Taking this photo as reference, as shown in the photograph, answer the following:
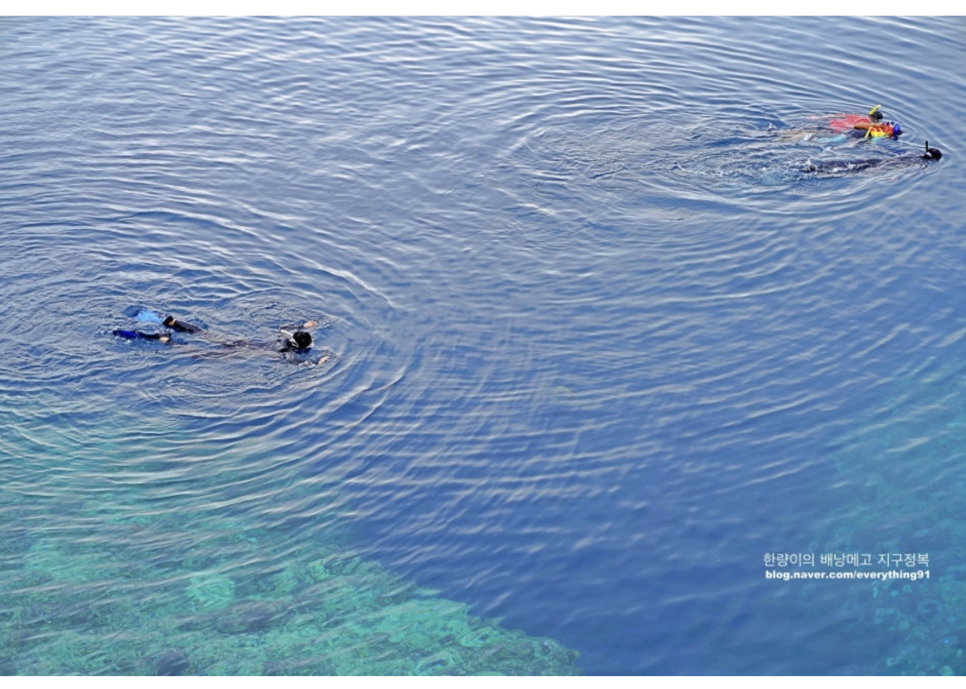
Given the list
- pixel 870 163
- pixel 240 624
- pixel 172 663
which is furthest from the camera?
pixel 870 163

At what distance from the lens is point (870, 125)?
82.8 feet

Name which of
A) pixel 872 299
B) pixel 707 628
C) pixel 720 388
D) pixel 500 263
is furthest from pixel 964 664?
pixel 500 263

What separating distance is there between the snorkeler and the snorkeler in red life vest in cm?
75

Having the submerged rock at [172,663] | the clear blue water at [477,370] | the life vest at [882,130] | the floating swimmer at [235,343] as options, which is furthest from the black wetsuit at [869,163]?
the submerged rock at [172,663]

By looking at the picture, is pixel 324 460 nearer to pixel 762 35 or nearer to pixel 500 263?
pixel 500 263

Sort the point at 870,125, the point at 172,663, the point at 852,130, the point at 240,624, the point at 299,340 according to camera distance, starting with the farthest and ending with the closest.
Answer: the point at 852,130
the point at 870,125
the point at 299,340
the point at 240,624
the point at 172,663

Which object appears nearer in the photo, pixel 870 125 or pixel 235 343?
pixel 235 343

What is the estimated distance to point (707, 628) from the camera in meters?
14.0

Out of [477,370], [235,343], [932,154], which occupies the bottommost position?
[477,370]

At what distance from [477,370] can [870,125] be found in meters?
13.3

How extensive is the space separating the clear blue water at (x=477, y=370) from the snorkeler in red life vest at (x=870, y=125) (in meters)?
0.33

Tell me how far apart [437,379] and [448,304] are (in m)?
2.38

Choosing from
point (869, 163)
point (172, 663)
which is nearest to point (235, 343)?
point (172, 663)

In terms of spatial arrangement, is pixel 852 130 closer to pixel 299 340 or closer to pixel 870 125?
pixel 870 125
